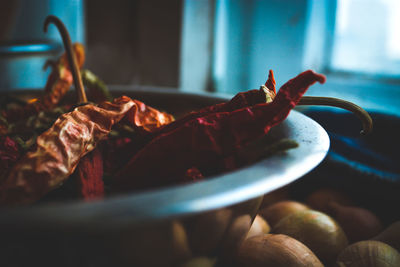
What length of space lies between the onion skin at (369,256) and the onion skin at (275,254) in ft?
0.17

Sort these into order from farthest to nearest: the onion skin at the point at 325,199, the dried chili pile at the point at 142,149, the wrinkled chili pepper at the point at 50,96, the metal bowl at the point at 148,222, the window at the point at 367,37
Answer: the window at the point at 367,37 < the onion skin at the point at 325,199 < the wrinkled chili pepper at the point at 50,96 < the dried chili pile at the point at 142,149 < the metal bowl at the point at 148,222

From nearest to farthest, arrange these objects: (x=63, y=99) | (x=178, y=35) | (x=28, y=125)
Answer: (x=28, y=125) < (x=63, y=99) < (x=178, y=35)

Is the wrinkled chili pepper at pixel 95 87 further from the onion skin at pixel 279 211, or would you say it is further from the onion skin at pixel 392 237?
the onion skin at pixel 392 237

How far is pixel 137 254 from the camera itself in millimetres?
198

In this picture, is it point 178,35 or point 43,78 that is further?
point 178,35

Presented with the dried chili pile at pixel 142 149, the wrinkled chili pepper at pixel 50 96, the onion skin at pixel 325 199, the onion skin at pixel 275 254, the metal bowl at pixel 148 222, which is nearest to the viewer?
the metal bowl at pixel 148 222

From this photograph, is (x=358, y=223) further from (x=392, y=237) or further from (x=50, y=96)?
(x=50, y=96)

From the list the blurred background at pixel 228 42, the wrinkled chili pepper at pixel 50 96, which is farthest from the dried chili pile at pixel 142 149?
the blurred background at pixel 228 42

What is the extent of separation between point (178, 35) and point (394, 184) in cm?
71

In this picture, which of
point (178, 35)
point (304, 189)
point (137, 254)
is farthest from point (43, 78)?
point (137, 254)

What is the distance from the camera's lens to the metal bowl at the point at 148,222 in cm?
16

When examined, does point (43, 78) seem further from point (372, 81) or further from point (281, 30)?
point (372, 81)

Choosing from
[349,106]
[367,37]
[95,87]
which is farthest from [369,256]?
[367,37]

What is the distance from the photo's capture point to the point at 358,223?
0.50m
